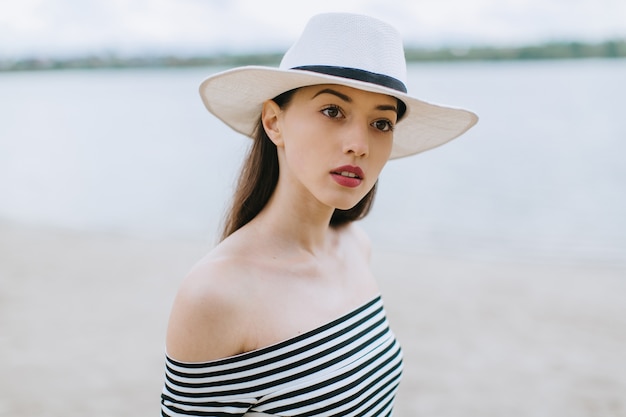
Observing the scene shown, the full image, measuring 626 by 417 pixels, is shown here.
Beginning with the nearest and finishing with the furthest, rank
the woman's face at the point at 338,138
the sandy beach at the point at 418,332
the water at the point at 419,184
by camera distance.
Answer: the woman's face at the point at 338,138 → the sandy beach at the point at 418,332 → the water at the point at 419,184

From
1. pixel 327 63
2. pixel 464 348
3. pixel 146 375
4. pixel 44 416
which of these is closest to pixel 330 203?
pixel 327 63

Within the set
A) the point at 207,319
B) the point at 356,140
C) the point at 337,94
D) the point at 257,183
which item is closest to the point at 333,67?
the point at 337,94

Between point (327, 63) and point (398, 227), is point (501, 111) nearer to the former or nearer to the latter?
point (398, 227)

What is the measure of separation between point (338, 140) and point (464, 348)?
3.69 metres

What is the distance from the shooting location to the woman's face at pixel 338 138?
A: 4.63 ft

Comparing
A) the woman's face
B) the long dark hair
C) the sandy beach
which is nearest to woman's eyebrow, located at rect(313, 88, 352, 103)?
the woman's face

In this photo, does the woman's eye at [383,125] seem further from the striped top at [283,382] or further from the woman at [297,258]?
the striped top at [283,382]

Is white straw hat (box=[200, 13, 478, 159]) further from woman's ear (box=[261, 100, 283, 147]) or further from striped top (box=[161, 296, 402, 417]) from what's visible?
striped top (box=[161, 296, 402, 417])

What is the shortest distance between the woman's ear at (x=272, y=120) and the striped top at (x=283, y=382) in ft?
1.50

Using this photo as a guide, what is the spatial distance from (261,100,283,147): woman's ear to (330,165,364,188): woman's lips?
192 millimetres

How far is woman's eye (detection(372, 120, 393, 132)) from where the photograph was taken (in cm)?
146

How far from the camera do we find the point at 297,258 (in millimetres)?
1592

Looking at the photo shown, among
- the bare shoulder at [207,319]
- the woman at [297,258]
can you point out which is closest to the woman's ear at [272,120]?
the woman at [297,258]

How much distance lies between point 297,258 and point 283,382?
0.34 metres
